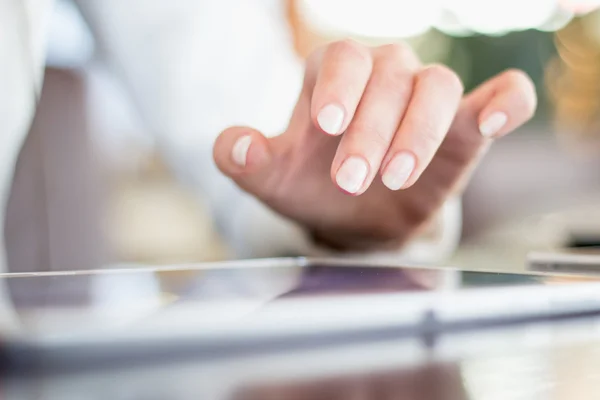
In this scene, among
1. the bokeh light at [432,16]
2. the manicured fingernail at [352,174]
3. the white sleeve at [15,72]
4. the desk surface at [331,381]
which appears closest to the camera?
the desk surface at [331,381]

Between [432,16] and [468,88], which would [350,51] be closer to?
[468,88]

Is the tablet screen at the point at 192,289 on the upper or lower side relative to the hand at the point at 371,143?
lower

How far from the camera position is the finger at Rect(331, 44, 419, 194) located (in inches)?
12.1

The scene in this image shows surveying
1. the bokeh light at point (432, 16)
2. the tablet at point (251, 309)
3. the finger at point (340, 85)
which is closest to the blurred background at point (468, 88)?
the bokeh light at point (432, 16)

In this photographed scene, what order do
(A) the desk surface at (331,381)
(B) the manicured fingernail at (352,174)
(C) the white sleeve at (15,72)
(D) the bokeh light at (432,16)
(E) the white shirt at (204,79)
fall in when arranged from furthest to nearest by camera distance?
(D) the bokeh light at (432,16) → (E) the white shirt at (204,79) → (C) the white sleeve at (15,72) → (B) the manicured fingernail at (352,174) → (A) the desk surface at (331,381)

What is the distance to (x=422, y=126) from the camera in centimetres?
36

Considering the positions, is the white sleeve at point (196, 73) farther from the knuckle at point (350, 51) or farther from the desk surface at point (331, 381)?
the desk surface at point (331, 381)

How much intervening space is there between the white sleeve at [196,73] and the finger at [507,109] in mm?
269

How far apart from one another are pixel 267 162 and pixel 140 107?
0.37 m

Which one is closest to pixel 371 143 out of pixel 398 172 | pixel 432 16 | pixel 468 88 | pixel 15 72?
pixel 398 172

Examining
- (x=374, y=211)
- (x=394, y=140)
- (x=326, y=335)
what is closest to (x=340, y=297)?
(x=326, y=335)

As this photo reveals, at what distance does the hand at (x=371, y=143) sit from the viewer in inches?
12.6

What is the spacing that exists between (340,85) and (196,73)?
384mm

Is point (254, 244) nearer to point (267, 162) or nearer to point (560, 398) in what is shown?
point (267, 162)
